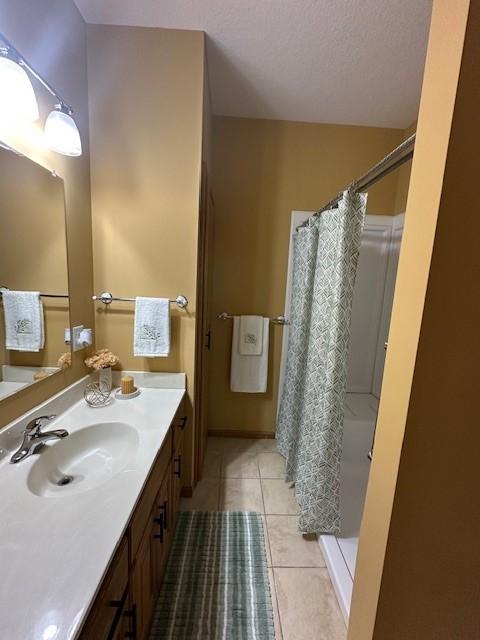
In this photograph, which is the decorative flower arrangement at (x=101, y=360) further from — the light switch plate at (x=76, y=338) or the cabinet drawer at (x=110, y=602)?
the cabinet drawer at (x=110, y=602)

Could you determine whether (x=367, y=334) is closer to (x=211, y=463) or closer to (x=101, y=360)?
(x=211, y=463)

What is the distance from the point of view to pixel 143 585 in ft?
3.18

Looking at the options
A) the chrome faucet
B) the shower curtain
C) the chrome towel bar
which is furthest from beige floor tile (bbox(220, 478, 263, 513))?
the chrome towel bar

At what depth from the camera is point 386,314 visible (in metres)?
2.41

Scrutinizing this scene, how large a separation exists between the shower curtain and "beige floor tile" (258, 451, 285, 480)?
0.42m

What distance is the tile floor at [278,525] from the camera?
1222mm

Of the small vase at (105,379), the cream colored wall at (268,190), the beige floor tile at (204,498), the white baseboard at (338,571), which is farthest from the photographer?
the cream colored wall at (268,190)

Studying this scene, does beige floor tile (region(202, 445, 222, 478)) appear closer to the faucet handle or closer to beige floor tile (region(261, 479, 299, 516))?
beige floor tile (region(261, 479, 299, 516))

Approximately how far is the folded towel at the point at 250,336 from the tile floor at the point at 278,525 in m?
0.85

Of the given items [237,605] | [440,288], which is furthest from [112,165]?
[237,605]

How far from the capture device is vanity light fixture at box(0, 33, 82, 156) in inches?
34.9

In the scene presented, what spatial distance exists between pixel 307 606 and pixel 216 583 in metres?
0.43

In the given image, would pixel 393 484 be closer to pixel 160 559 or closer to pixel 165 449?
pixel 165 449

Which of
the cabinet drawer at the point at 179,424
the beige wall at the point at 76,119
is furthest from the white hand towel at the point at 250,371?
the beige wall at the point at 76,119
